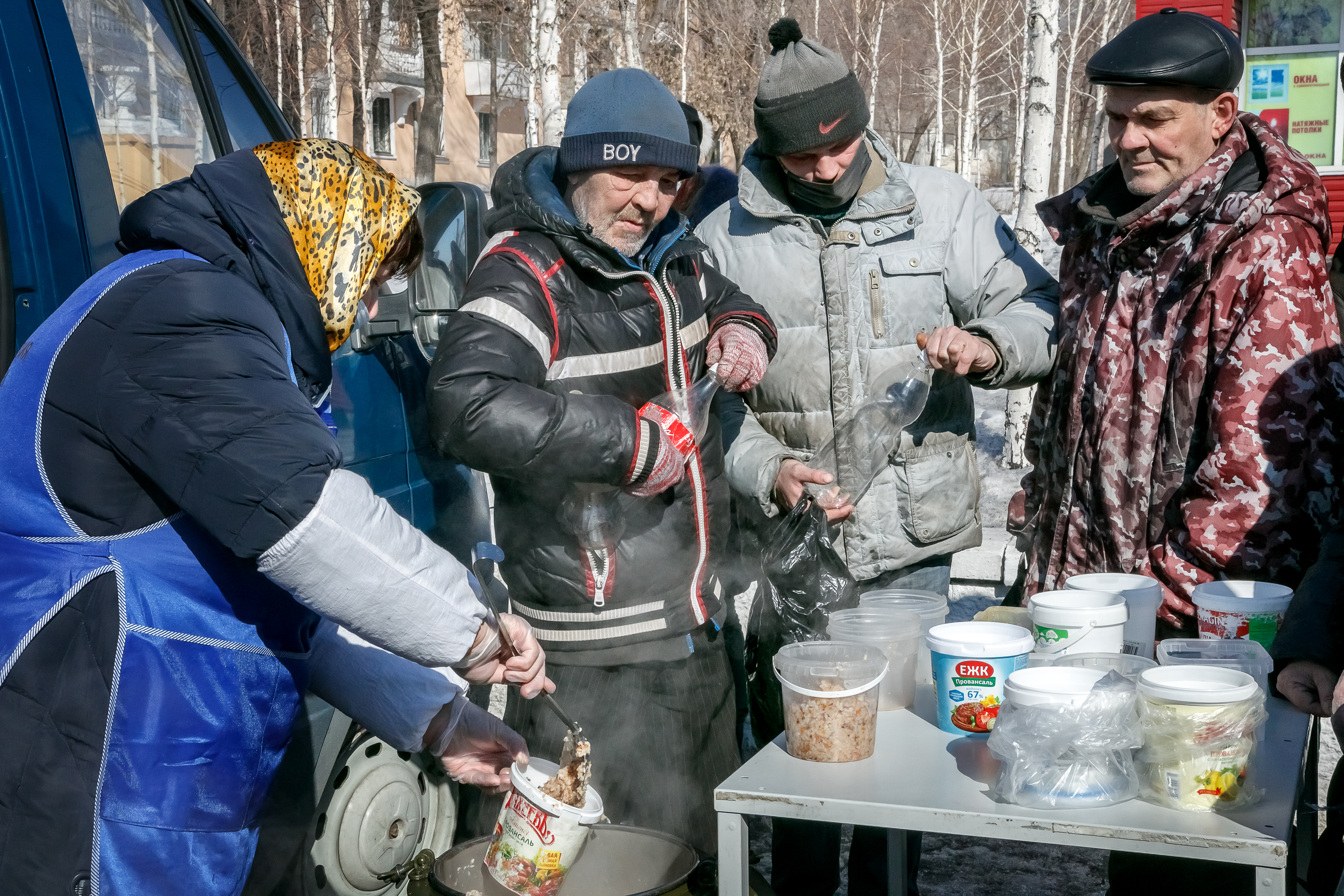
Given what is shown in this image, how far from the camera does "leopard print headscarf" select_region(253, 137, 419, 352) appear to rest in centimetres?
192

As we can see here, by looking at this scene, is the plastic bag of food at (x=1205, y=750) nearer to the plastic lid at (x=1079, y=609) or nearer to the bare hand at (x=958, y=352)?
the plastic lid at (x=1079, y=609)

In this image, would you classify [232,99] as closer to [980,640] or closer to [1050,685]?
[980,640]

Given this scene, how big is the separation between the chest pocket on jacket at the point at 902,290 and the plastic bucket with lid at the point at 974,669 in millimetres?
1136

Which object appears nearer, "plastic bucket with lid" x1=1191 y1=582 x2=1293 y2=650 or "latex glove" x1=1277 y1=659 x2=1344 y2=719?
"latex glove" x1=1277 y1=659 x2=1344 y2=719

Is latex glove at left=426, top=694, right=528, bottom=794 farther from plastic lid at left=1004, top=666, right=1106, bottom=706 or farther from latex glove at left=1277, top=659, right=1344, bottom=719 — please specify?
latex glove at left=1277, top=659, right=1344, bottom=719

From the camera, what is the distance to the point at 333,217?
1.96 metres

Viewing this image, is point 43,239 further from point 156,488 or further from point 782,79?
point 782,79

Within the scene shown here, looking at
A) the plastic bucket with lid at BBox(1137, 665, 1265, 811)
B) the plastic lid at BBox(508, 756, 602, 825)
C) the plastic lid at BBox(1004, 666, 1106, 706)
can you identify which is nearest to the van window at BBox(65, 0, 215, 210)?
the plastic lid at BBox(508, 756, 602, 825)

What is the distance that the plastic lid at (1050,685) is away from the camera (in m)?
1.82

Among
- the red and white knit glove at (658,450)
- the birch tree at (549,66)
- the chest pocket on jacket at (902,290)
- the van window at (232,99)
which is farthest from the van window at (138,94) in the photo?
the birch tree at (549,66)

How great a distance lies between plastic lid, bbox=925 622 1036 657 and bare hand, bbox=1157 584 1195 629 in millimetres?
488

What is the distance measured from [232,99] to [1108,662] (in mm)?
2811

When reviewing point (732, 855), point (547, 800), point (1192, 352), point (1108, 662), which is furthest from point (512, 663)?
point (1192, 352)

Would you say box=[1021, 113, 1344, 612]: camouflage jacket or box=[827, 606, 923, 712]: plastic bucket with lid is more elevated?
box=[1021, 113, 1344, 612]: camouflage jacket
